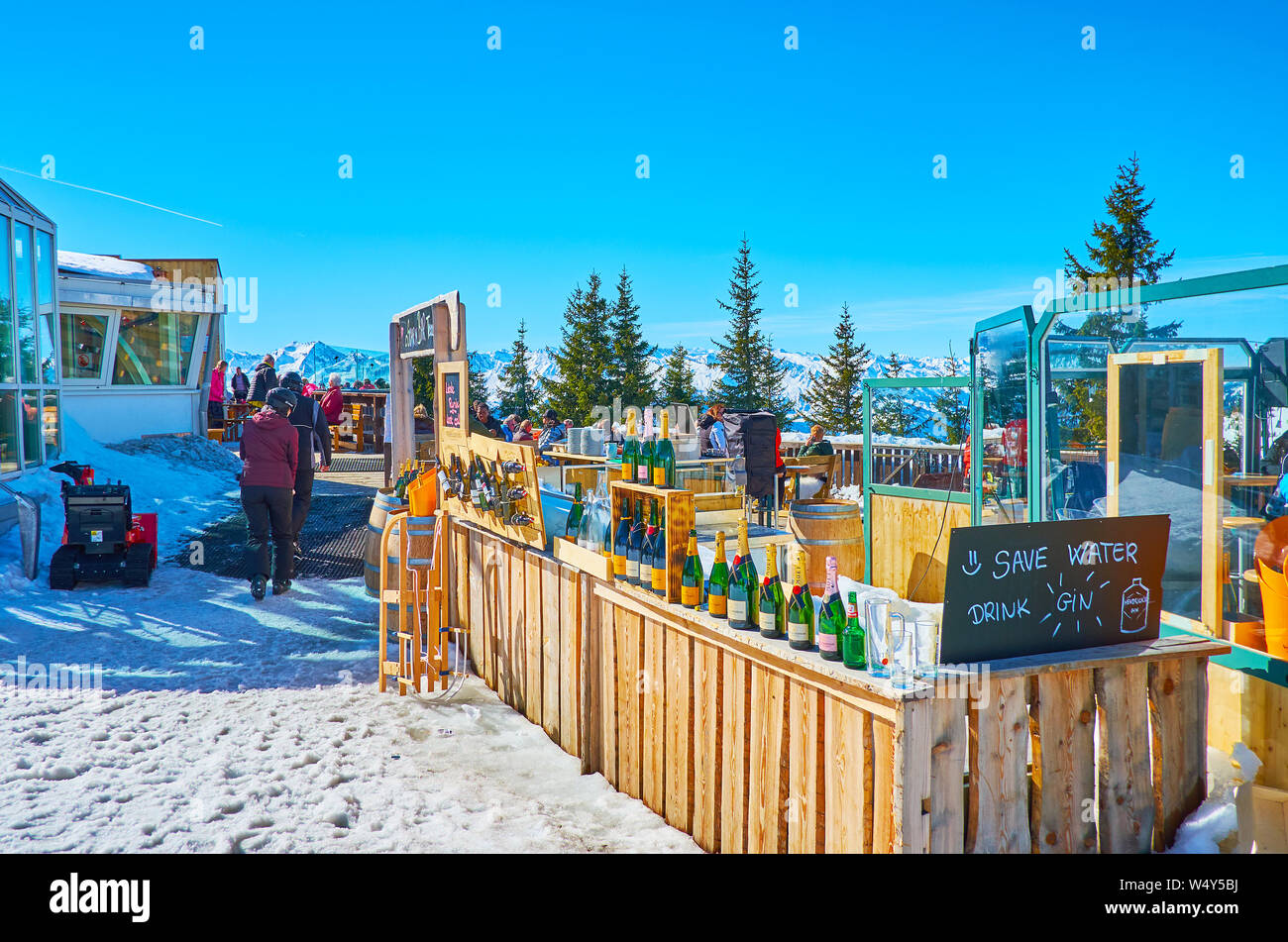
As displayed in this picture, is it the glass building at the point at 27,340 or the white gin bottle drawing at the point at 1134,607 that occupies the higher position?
the glass building at the point at 27,340

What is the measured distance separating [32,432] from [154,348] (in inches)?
272

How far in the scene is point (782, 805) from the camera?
2652 mm

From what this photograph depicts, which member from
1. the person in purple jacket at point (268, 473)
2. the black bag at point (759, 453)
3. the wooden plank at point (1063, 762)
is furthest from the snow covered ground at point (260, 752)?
the black bag at point (759, 453)

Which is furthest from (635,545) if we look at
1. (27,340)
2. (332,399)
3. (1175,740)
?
(27,340)

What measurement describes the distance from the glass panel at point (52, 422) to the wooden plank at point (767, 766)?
11.3 m

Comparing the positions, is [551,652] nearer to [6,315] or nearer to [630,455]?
[630,455]

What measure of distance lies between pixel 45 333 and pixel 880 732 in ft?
39.6

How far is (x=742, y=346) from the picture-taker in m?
35.6

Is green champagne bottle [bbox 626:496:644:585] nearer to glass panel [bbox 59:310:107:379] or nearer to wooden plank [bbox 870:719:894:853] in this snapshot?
wooden plank [bbox 870:719:894:853]

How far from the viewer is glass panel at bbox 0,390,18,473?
30.9 feet

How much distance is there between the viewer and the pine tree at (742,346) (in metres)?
35.3

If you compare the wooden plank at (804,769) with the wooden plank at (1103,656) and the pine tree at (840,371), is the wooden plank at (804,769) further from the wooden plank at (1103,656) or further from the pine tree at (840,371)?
the pine tree at (840,371)

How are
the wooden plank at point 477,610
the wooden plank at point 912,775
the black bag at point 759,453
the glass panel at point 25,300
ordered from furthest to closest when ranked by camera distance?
the glass panel at point 25,300, the black bag at point 759,453, the wooden plank at point 477,610, the wooden plank at point 912,775
